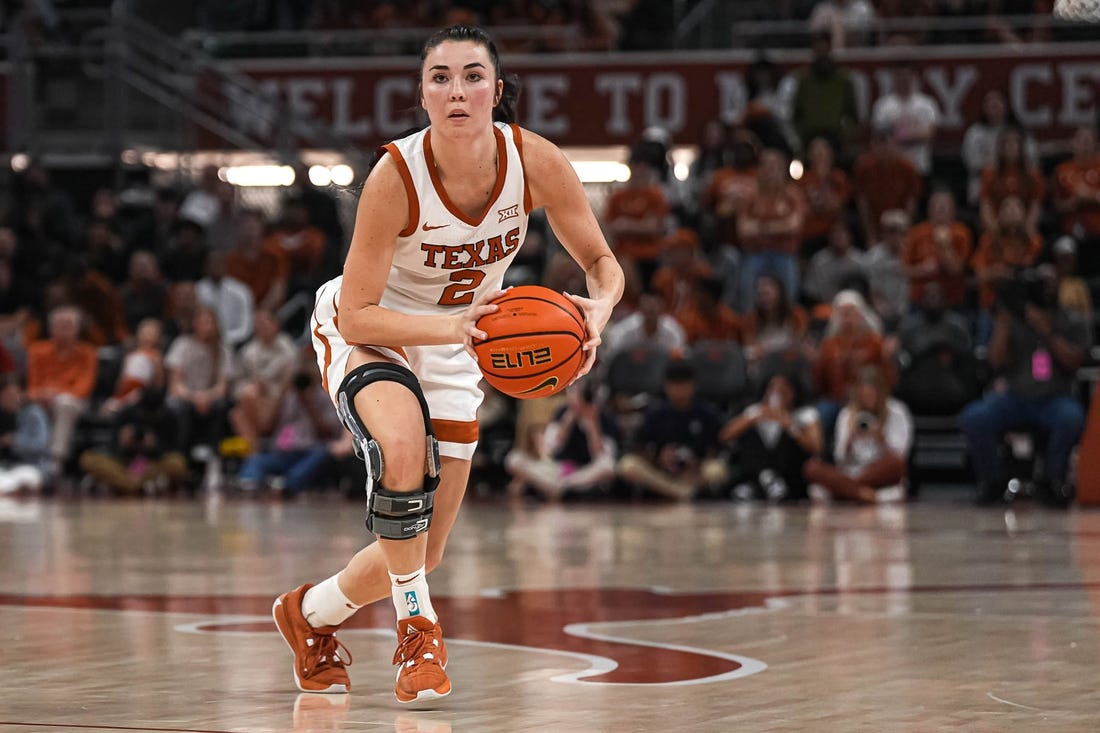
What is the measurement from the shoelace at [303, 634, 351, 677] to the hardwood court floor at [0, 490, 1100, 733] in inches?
4.6

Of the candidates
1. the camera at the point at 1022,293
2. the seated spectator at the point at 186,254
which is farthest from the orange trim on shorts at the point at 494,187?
the seated spectator at the point at 186,254

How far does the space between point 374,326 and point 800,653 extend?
6.25 ft

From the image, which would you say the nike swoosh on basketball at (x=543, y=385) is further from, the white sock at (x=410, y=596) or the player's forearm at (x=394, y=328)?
the white sock at (x=410, y=596)

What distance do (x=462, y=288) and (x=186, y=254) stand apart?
39.2 feet

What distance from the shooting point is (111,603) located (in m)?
7.18

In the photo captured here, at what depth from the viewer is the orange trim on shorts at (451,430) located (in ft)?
16.7

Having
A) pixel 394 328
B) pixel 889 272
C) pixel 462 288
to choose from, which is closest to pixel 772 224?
pixel 889 272

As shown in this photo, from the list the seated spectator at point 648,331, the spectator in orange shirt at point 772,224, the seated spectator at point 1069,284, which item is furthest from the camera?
the spectator in orange shirt at point 772,224

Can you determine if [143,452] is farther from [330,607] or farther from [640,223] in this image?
[330,607]

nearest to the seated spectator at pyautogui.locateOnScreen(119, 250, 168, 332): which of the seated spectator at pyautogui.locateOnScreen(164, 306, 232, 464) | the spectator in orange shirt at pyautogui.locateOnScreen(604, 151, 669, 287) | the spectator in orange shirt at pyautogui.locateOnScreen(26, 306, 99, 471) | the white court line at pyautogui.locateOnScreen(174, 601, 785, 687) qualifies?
the spectator in orange shirt at pyautogui.locateOnScreen(26, 306, 99, 471)

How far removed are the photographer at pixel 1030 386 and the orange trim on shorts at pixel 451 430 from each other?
8891 millimetres

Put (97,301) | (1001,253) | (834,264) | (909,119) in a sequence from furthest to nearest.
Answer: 1. (909,119)
2. (97,301)
3. (834,264)
4. (1001,253)

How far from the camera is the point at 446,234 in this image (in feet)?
16.0

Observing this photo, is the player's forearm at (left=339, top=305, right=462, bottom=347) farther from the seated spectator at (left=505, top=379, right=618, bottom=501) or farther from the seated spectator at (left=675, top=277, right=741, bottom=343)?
the seated spectator at (left=675, top=277, right=741, bottom=343)
